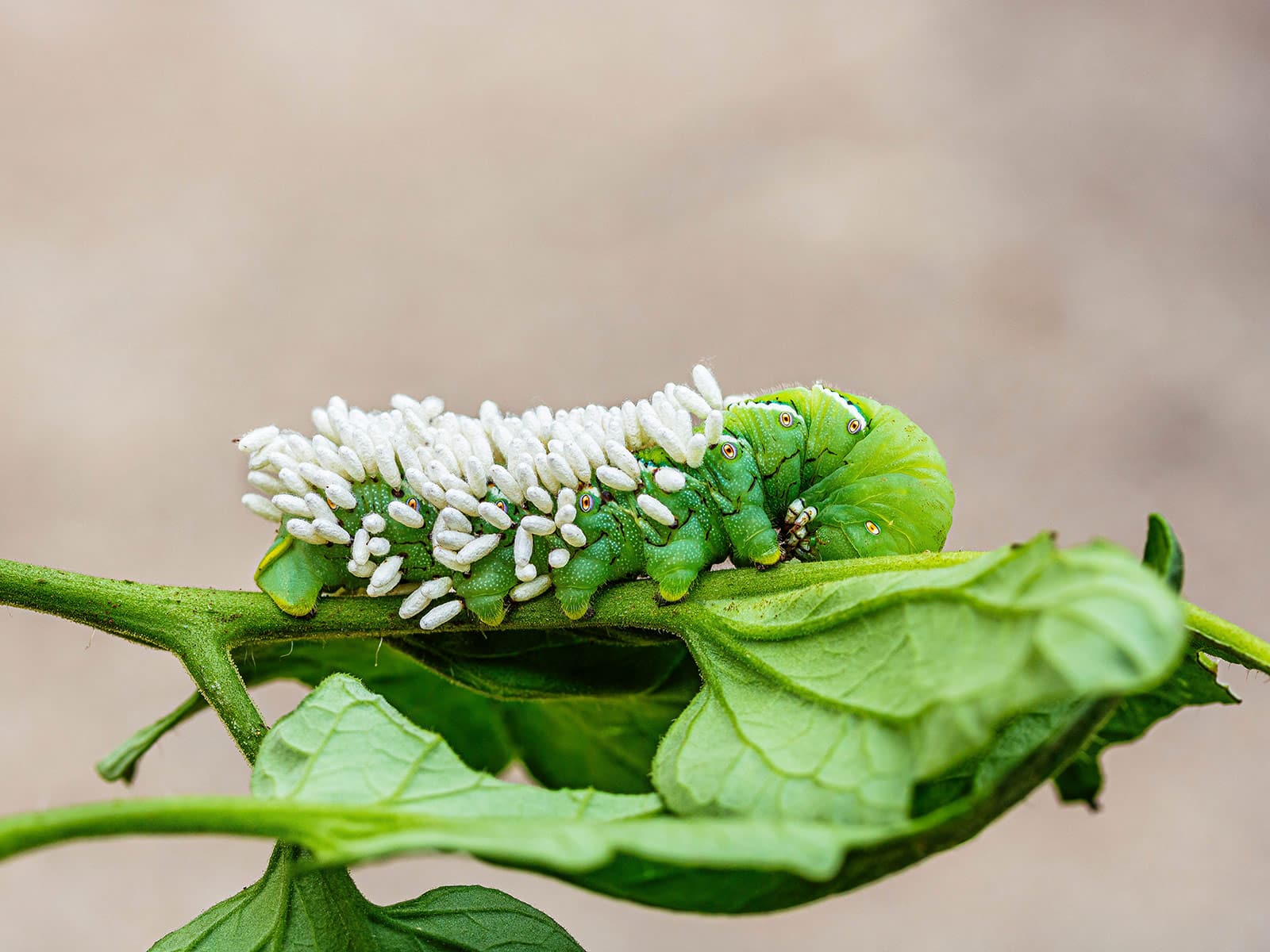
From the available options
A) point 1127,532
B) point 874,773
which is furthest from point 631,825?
point 1127,532

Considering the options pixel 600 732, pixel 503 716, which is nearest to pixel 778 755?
pixel 600 732

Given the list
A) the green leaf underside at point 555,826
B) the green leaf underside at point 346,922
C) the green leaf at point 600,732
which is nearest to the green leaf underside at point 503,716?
the green leaf at point 600,732

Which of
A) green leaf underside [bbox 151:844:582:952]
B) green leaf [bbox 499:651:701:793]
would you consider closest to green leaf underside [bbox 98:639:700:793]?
green leaf [bbox 499:651:701:793]

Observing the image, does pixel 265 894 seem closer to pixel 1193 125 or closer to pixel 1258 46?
pixel 1193 125

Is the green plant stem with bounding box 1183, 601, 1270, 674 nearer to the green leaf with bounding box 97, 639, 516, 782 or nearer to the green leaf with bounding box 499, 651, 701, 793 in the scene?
the green leaf with bounding box 499, 651, 701, 793

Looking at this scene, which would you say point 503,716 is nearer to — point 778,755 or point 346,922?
point 346,922

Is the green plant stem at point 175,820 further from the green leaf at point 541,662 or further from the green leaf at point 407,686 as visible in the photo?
the green leaf at point 407,686

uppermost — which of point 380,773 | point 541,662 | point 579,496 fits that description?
point 579,496
